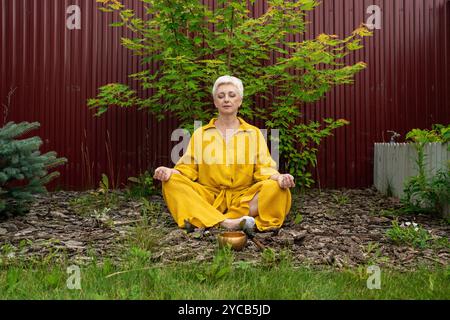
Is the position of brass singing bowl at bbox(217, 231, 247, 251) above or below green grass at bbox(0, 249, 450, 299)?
above

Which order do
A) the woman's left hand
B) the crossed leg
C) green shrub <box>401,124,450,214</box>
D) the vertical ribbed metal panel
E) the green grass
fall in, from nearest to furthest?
the green grass → the woman's left hand → the crossed leg → green shrub <box>401,124,450,214</box> → the vertical ribbed metal panel

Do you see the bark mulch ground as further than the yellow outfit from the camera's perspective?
No

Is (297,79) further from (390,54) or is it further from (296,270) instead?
(296,270)

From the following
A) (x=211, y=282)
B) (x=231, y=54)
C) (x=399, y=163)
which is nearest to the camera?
(x=211, y=282)

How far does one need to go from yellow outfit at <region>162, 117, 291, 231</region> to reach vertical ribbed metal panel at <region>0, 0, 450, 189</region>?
6.06ft

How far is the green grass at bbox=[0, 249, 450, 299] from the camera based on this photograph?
240 cm

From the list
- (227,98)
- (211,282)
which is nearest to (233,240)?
(211,282)

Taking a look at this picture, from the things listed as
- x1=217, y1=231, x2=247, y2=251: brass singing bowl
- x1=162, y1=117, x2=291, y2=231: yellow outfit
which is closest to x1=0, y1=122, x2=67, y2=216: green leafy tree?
x1=162, y1=117, x2=291, y2=231: yellow outfit

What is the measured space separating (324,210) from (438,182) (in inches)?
43.6

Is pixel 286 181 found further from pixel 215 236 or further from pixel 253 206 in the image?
pixel 215 236

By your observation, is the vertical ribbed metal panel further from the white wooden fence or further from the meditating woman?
the meditating woman

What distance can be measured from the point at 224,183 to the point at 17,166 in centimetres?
179

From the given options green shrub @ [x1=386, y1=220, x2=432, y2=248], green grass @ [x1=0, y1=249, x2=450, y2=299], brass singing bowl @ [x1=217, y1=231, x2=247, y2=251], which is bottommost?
green grass @ [x1=0, y1=249, x2=450, y2=299]

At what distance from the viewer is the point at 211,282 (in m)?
2.60
